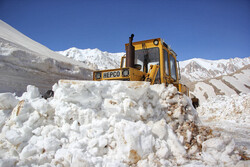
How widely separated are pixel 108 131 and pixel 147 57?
8.83 ft

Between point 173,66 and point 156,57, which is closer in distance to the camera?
point 156,57

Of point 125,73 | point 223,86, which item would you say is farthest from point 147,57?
point 223,86

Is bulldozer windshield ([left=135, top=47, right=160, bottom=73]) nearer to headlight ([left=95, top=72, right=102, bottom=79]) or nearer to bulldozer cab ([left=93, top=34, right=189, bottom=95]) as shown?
bulldozer cab ([left=93, top=34, right=189, bottom=95])

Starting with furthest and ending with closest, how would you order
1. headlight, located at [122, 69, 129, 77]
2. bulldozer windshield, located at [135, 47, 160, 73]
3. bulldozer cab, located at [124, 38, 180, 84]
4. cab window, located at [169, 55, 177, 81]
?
cab window, located at [169, 55, 177, 81] → bulldozer windshield, located at [135, 47, 160, 73] → bulldozer cab, located at [124, 38, 180, 84] → headlight, located at [122, 69, 129, 77]

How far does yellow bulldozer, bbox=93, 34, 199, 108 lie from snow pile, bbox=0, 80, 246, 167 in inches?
25.3

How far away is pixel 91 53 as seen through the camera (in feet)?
190

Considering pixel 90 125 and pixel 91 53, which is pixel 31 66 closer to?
pixel 90 125

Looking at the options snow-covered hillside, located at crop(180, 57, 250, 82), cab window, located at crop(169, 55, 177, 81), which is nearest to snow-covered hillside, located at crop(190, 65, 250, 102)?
cab window, located at crop(169, 55, 177, 81)

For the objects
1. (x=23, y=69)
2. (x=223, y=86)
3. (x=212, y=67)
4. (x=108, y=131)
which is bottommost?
(x=108, y=131)

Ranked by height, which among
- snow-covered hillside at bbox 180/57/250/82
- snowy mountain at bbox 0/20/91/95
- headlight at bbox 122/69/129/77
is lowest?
headlight at bbox 122/69/129/77

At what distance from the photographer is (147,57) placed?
188 inches

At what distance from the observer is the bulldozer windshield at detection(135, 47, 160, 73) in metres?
4.66

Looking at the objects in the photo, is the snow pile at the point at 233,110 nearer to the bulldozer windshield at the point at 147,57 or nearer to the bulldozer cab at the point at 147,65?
the bulldozer cab at the point at 147,65

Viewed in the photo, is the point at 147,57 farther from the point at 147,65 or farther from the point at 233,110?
the point at 233,110
